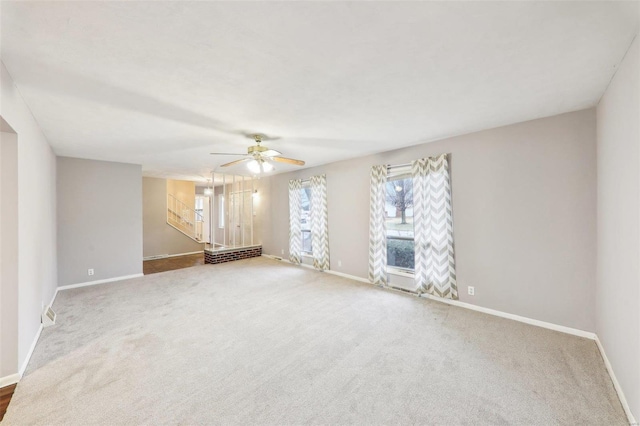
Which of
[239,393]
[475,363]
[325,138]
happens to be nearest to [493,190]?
[475,363]

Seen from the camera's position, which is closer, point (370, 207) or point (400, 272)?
point (400, 272)

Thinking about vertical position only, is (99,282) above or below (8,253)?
below

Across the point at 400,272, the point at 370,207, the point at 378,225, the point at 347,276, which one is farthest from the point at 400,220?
the point at 347,276

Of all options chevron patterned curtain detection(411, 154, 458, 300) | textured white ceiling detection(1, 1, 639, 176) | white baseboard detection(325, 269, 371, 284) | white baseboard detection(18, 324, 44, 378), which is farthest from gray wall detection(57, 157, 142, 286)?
chevron patterned curtain detection(411, 154, 458, 300)

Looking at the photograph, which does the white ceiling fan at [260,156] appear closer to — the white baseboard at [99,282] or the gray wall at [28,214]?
the gray wall at [28,214]

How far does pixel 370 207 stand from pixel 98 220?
5.59 meters

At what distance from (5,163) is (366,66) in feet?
10.4

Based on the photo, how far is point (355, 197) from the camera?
5.18 meters

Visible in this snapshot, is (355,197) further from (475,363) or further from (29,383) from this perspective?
(29,383)

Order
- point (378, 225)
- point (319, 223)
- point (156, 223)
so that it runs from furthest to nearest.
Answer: point (156, 223), point (319, 223), point (378, 225)

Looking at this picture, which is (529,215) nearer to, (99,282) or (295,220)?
(295,220)

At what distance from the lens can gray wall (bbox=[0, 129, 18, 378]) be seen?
6.86 ft

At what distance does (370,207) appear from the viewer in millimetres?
4805

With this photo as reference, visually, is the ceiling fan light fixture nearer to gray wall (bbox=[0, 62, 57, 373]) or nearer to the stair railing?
gray wall (bbox=[0, 62, 57, 373])
